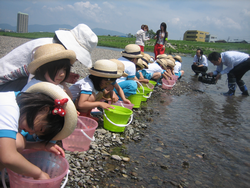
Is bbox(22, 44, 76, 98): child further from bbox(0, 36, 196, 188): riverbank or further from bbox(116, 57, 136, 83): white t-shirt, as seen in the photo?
bbox(116, 57, 136, 83): white t-shirt

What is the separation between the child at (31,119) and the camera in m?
1.30

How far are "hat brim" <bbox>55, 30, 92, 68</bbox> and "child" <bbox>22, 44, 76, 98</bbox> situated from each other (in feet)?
1.15

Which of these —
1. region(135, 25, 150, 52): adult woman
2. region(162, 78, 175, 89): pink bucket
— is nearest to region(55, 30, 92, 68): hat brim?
region(162, 78, 175, 89): pink bucket

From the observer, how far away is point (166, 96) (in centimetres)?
630

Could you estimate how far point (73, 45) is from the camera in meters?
2.67

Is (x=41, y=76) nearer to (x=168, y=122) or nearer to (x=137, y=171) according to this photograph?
(x=137, y=171)

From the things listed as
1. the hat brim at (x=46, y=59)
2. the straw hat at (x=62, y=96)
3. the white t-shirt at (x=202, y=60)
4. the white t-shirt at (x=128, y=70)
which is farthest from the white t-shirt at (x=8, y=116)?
the white t-shirt at (x=202, y=60)

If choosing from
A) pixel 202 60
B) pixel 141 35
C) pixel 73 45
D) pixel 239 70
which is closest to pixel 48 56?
pixel 73 45

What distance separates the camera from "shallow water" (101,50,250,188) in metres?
2.30

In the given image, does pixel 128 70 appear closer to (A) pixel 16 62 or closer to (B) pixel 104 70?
(B) pixel 104 70

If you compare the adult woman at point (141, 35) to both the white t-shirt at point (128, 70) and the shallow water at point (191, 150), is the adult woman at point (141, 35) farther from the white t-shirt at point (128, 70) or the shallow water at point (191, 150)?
the white t-shirt at point (128, 70)

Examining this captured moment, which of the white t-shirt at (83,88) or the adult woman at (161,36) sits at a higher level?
the adult woman at (161,36)

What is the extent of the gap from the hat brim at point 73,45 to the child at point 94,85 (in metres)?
0.21

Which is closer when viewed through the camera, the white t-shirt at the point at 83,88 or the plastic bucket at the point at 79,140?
the plastic bucket at the point at 79,140
